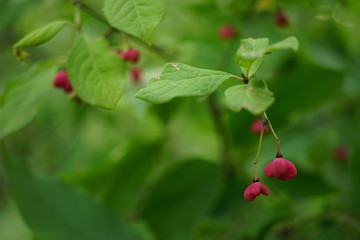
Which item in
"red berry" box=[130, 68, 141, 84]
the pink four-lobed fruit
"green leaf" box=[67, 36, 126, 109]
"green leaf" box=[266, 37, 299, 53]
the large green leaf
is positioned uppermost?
"green leaf" box=[266, 37, 299, 53]

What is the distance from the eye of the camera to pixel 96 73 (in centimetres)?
108

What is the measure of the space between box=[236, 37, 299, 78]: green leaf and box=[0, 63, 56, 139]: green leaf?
51 cm

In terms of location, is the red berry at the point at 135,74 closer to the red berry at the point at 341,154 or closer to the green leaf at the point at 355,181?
the green leaf at the point at 355,181

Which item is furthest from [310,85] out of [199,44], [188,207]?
[188,207]

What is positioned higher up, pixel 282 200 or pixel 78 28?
pixel 78 28

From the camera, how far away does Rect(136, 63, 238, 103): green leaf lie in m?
0.83

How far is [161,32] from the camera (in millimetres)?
2262

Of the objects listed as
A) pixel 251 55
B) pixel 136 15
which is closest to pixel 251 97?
pixel 251 55

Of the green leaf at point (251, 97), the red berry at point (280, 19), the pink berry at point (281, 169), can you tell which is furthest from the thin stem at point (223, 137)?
the green leaf at point (251, 97)

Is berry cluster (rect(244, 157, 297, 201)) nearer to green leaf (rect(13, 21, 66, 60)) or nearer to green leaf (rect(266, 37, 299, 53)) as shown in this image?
green leaf (rect(266, 37, 299, 53))

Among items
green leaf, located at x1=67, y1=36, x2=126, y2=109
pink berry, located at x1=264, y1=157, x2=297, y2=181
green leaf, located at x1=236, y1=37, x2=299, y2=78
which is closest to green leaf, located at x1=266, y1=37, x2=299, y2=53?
green leaf, located at x1=236, y1=37, x2=299, y2=78

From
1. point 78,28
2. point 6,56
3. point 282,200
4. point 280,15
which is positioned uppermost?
point 78,28

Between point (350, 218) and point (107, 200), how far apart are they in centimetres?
81

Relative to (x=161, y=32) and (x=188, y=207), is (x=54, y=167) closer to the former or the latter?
(x=161, y=32)
